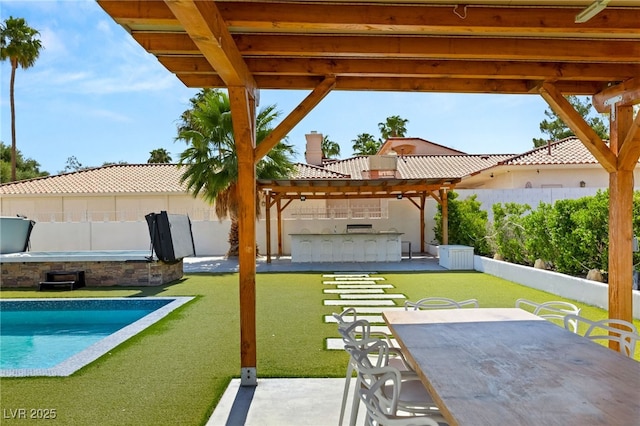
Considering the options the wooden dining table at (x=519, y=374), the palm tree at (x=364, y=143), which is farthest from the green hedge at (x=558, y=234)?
the palm tree at (x=364, y=143)

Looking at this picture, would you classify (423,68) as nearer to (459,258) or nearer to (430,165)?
(459,258)

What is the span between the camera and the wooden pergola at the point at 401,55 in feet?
10.9

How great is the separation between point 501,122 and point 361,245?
76.9 feet

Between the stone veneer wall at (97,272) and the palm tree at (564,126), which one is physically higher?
the palm tree at (564,126)

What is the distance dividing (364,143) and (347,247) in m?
28.9

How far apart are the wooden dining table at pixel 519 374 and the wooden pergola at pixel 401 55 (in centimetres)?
212

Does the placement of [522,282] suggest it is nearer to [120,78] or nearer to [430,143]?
[120,78]

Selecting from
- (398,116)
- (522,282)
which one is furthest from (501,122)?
(522,282)

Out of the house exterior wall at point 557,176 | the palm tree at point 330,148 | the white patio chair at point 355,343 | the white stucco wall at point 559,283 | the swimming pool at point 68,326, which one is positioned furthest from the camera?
the palm tree at point 330,148

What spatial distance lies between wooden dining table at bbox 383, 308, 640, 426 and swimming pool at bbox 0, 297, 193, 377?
4.10m

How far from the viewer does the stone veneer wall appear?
1093 cm

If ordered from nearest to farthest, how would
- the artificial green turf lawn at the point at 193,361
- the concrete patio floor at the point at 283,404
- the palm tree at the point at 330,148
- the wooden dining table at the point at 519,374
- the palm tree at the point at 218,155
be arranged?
the wooden dining table at the point at 519,374, the concrete patio floor at the point at 283,404, the artificial green turf lawn at the point at 193,361, the palm tree at the point at 218,155, the palm tree at the point at 330,148

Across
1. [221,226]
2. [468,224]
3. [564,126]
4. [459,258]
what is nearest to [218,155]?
[221,226]

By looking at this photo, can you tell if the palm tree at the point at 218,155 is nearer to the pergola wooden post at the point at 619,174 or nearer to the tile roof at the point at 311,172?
the tile roof at the point at 311,172
